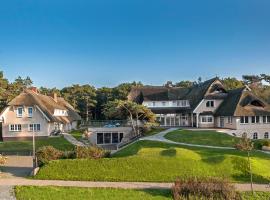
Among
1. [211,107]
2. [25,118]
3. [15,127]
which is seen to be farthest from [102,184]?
[211,107]

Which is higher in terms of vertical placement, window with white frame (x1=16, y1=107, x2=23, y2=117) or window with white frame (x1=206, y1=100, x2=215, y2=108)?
window with white frame (x1=206, y1=100, x2=215, y2=108)

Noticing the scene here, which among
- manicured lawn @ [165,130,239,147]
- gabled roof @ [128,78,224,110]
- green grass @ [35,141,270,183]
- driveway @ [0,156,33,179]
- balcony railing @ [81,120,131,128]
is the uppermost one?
gabled roof @ [128,78,224,110]

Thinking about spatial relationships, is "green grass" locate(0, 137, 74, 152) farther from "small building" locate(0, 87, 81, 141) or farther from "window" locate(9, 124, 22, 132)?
"window" locate(9, 124, 22, 132)

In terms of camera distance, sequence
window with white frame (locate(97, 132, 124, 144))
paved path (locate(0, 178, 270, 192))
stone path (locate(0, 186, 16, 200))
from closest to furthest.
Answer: stone path (locate(0, 186, 16, 200)) → paved path (locate(0, 178, 270, 192)) → window with white frame (locate(97, 132, 124, 144))

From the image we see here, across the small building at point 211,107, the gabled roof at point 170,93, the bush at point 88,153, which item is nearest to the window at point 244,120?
the small building at point 211,107

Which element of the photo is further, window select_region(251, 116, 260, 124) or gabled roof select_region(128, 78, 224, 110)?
gabled roof select_region(128, 78, 224, 110)

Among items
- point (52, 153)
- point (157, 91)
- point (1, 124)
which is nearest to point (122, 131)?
point (157, 91)

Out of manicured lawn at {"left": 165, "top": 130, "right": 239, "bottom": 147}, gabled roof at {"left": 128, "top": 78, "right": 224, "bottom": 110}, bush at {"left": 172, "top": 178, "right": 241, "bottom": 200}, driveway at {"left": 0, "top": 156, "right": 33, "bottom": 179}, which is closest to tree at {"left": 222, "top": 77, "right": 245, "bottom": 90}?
gabled roof at {"left": 128, "top": 78, "right": 224, "bottom": 110}

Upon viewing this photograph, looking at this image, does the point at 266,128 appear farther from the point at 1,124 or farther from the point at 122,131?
the point at 1,124
